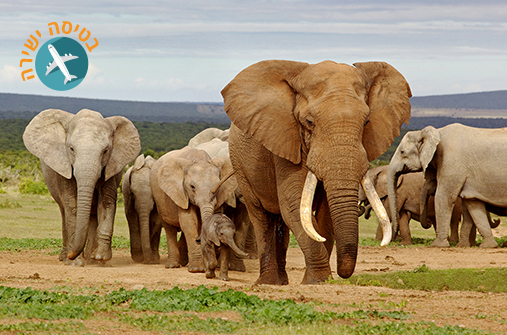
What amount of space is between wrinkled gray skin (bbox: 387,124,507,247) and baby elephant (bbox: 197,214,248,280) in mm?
7204

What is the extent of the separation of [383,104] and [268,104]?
1354 mm

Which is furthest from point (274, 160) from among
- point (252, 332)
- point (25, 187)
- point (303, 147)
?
point (25, 187)

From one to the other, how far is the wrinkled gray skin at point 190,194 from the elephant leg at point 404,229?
22.8 feet

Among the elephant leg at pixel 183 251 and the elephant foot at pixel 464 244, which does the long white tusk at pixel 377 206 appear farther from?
the elephant foot at pixel 464 244

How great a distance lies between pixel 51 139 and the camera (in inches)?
490

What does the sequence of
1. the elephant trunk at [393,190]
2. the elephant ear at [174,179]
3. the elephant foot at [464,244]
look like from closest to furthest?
1. the elephant ear at [174,179]
2. the elephant foot at [464,244]
3. the elephant trunk at [393,190]

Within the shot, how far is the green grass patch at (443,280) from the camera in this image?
1002cm

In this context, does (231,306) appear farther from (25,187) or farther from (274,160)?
(25,187)

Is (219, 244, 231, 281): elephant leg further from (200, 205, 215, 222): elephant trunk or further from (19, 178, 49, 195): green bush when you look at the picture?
(19, 178, 49, 195): green bush

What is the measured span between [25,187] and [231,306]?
2555cm

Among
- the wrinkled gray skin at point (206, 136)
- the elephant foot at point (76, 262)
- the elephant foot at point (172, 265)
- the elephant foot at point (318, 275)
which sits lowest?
the elephant foot at point (172, 265)

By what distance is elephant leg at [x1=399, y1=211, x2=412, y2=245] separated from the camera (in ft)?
58.0

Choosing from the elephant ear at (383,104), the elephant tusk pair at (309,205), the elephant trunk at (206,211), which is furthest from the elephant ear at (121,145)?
the elephant tusk pair at (309,205)

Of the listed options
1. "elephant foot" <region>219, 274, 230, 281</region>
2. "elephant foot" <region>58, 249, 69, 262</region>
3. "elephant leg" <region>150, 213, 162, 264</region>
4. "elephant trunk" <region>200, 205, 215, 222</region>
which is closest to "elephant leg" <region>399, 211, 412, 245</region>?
"elephant leg" <region>150, 213, 162, 264</region>
